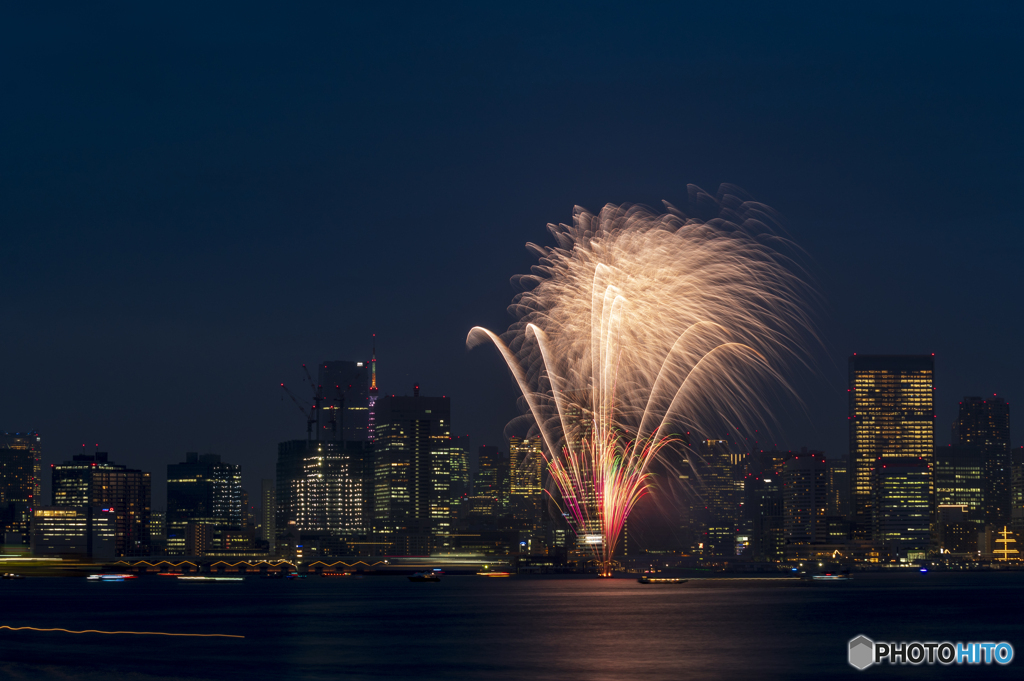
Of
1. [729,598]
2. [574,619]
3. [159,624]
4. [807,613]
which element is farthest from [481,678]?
[729,598]

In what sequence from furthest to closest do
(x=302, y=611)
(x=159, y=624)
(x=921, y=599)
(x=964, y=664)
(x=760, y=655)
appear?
(x=921, y=599)
(x=302, y=611)
(x=159, y=624)
(x=760, y=655)
(x=964, y=664)

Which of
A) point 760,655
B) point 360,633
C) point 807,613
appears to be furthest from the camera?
point 807,613

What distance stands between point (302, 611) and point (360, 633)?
4447 cm

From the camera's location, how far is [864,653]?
92.7 m

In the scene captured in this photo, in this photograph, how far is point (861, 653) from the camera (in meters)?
93.2

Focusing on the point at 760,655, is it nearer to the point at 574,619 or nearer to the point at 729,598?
the point at 574,619

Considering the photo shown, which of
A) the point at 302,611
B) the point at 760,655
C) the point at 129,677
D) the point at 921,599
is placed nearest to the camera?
the point at 129,677

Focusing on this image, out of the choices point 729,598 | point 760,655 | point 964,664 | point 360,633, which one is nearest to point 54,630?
point 360,633

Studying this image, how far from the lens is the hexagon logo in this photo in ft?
272

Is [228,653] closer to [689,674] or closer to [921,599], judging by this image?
[689,674]

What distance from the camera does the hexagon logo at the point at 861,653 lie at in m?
83.0

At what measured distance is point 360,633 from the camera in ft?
369

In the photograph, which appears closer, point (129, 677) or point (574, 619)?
point (129, 677)

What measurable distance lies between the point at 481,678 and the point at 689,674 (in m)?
12.4
